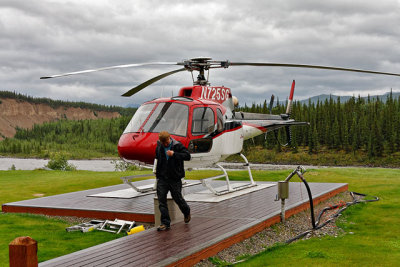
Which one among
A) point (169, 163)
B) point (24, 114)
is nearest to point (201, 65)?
point (169, 163)

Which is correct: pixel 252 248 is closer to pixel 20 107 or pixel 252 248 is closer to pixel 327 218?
pixel 327 218

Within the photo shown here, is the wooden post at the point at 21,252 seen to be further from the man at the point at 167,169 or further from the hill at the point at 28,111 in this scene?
the hill at the point at 28,111

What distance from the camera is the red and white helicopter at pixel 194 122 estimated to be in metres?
9.34

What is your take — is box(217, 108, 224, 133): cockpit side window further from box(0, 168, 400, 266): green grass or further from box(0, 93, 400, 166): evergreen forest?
box(0, 93, 400, 166): evergreen forest

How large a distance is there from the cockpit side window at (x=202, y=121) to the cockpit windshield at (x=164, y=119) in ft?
0.90

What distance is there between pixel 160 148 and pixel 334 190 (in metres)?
6.98

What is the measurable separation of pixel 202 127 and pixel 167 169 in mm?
3054

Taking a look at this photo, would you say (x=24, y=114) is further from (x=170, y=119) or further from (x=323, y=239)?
(x=323, y=239)

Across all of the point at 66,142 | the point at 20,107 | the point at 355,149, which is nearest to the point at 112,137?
the point at 66,142

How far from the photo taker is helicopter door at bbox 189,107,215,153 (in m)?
9.80

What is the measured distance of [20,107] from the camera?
186500 mm

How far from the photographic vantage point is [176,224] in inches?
302

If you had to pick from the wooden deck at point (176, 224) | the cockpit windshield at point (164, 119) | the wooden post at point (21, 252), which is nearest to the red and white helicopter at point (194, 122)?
the cockpit windshield at point (164, 119)

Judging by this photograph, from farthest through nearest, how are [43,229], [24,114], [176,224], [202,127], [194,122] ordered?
[24,114] → [202,127] → [194,122] → [43,229] → [176,224]
